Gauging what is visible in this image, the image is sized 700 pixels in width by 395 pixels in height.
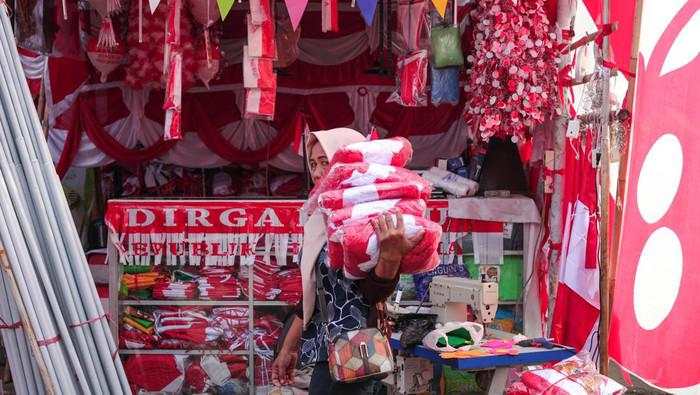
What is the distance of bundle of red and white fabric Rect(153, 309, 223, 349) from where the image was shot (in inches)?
253

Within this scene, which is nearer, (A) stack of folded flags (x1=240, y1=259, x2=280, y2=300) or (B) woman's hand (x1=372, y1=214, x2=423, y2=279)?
(B) woman's hand (x1=372, y1=214, x2=423, y2=279)

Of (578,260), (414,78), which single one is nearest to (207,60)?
→ (414,78)

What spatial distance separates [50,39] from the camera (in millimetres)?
7488

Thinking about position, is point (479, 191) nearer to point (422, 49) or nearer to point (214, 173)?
point (422, 49)

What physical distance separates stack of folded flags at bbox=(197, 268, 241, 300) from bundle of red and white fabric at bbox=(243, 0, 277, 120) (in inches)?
49.1

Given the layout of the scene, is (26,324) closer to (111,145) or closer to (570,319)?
(570,319)

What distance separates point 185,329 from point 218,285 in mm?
415

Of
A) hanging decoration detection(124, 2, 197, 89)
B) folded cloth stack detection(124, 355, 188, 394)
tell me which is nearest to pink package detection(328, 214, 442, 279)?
folded cloth stack detection(124, 355, 188, 394)

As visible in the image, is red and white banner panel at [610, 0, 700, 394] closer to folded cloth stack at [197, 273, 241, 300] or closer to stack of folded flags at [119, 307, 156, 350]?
folded cloth stack at [197, 273, 241, 300]

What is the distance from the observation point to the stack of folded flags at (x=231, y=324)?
6445 millimetres

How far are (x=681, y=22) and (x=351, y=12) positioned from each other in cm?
382

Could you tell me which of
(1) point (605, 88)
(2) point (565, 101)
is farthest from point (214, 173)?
(1) point (605, 88)

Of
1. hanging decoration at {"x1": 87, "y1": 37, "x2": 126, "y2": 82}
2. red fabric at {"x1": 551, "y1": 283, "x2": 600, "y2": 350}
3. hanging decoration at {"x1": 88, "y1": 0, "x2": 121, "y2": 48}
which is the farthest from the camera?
hanging decoration at {"x1": 87, "y1": 37, "x2": 126, "y2": 82}

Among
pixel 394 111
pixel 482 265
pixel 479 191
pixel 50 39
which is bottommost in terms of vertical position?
pixel 482 265
